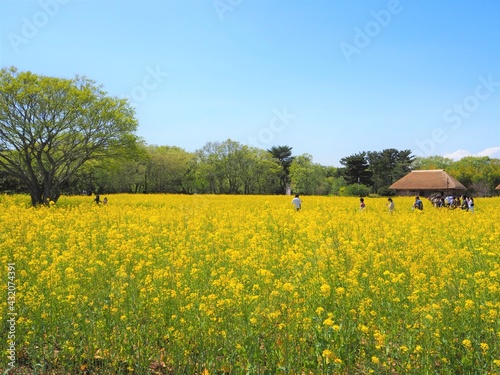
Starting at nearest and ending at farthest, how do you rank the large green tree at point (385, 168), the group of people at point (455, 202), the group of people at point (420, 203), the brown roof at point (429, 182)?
1. the group of people at point (420, 203)
2. the group of people at point (455, 202)
3. the brown roof at point (429, 182)
4. the large green tree at point (385, 168)

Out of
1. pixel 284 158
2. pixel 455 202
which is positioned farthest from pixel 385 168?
pixel 455 202

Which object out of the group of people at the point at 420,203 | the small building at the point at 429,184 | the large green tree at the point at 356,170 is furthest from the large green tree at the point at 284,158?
the group of people at the point at 420,203

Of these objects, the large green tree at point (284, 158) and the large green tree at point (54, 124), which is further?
the large green tree at point (284, 158)

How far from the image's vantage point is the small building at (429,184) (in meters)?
53.4

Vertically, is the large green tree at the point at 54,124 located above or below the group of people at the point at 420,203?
above

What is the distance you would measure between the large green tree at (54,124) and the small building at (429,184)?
136 feet

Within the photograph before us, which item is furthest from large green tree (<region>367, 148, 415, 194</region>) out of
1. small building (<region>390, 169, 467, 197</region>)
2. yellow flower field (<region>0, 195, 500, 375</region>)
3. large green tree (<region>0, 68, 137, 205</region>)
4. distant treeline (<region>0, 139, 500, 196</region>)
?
yellow flower field (<region>0, 195, 500, 375</region>)

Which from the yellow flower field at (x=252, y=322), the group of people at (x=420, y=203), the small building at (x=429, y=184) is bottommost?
the yellow flower field at (x=252, y=322)

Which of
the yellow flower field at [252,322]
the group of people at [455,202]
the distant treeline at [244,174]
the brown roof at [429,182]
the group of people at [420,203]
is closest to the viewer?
the yellow flower field at [252,322]

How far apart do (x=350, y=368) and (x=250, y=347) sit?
1.03 m

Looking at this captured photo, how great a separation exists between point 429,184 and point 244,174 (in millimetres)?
31514

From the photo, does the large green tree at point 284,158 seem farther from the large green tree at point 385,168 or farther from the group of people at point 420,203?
the group of people at point 420,203

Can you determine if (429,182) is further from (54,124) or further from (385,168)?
(54,124)

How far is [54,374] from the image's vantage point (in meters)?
4.30
